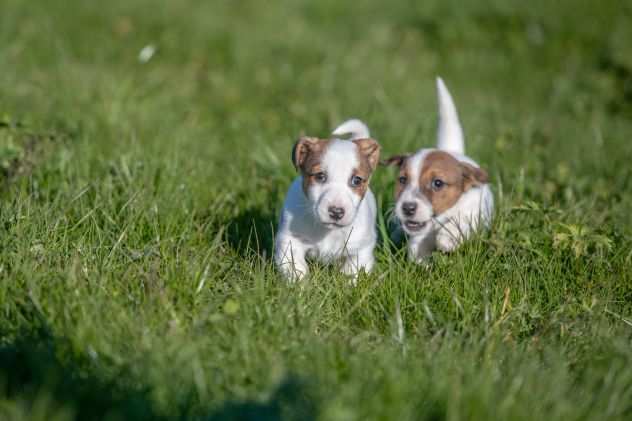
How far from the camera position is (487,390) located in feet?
9.21

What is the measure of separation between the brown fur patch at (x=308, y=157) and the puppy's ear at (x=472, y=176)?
997 millimetres

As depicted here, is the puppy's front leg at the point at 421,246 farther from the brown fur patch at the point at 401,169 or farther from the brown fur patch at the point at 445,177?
the brown fur patch at the point at 401,169

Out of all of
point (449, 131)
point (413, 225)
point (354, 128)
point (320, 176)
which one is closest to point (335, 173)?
point (320, 176)

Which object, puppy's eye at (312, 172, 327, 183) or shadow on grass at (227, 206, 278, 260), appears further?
shadow on grass at (227, 206, 278, 260)

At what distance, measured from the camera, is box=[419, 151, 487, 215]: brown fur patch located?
4.61 metres

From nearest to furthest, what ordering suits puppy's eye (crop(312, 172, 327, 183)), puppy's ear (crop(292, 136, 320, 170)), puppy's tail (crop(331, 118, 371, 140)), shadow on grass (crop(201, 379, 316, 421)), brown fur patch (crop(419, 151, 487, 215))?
shadow on grass (crop(201, 379, 316, 421)), puppy's eye (crop(312, 172, 327, 183)), puppy's ear (crop(292, 136, 320, 170)), puppy's tail (crop(331, 118, 371, 140)), brown fur patch (crop(419, 151, 487, 215))

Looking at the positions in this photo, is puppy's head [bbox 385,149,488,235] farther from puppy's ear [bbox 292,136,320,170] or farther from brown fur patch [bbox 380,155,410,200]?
puppy's ear [bbox 292,136,320,170]

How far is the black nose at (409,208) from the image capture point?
448 cm

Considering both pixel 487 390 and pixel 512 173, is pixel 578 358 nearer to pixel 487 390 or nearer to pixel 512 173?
pixel 487 390

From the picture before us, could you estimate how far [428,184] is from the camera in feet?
15.1

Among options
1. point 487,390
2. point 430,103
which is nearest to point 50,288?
point 487,390

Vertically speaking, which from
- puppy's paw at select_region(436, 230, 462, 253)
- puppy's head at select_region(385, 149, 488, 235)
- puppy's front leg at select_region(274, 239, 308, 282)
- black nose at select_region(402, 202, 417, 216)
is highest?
puppy's head at select_region(385, 149, 488, 235)

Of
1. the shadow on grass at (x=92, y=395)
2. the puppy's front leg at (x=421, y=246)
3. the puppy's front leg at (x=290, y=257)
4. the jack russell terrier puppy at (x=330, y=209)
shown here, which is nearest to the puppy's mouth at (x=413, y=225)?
the puppy's front leg at (x=421, y=246)

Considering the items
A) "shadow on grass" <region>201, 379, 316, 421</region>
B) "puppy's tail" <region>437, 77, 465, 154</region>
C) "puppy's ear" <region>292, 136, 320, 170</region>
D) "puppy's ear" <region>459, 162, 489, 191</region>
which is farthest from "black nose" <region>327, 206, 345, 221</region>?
"puppy's tail" <region>437, 77, 465, 154</region>
